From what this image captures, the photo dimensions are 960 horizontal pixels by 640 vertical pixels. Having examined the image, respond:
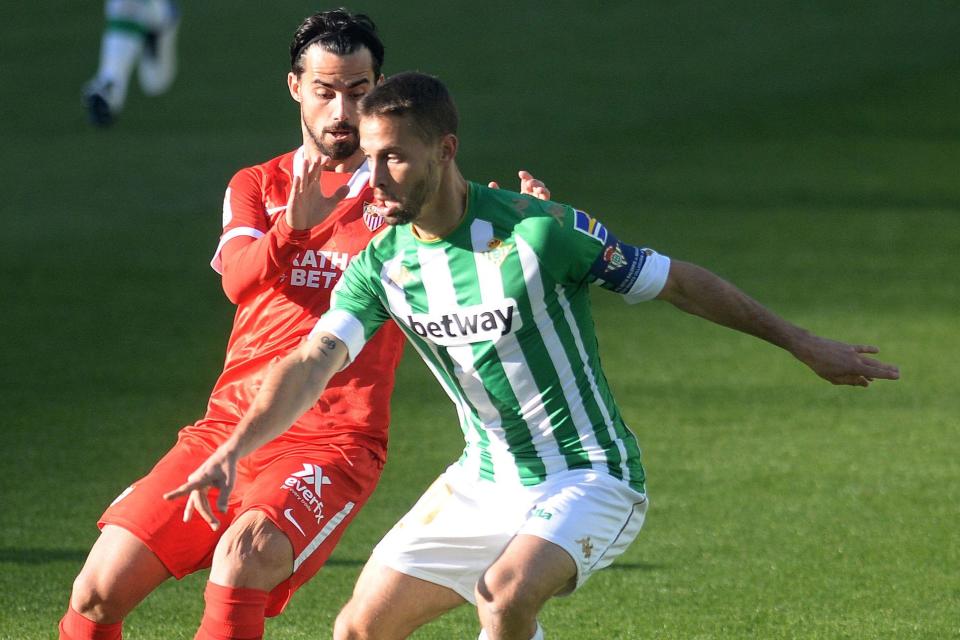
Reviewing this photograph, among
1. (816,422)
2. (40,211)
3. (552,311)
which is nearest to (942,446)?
(816,422)

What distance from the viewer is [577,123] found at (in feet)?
56.7

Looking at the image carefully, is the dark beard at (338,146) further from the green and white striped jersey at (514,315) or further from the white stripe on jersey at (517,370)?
the white stripe on jersey at (517,370)

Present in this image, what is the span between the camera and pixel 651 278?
13.7 ft

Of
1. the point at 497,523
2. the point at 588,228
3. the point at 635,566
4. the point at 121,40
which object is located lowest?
the point at 121,40

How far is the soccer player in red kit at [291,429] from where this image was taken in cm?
446

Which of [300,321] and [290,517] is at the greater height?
[300,321]

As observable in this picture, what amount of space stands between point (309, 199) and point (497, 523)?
1.13 metres

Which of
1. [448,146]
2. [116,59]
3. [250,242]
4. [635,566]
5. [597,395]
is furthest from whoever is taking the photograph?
[116,59]

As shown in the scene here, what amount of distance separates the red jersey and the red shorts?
0.08 metres

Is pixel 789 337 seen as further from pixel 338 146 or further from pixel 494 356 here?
pixel 338 146

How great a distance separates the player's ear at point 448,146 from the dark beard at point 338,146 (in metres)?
0.80

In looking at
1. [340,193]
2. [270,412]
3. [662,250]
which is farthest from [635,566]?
[662,250]

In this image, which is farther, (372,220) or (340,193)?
(372,220)

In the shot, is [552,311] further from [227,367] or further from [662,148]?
[662,148]
